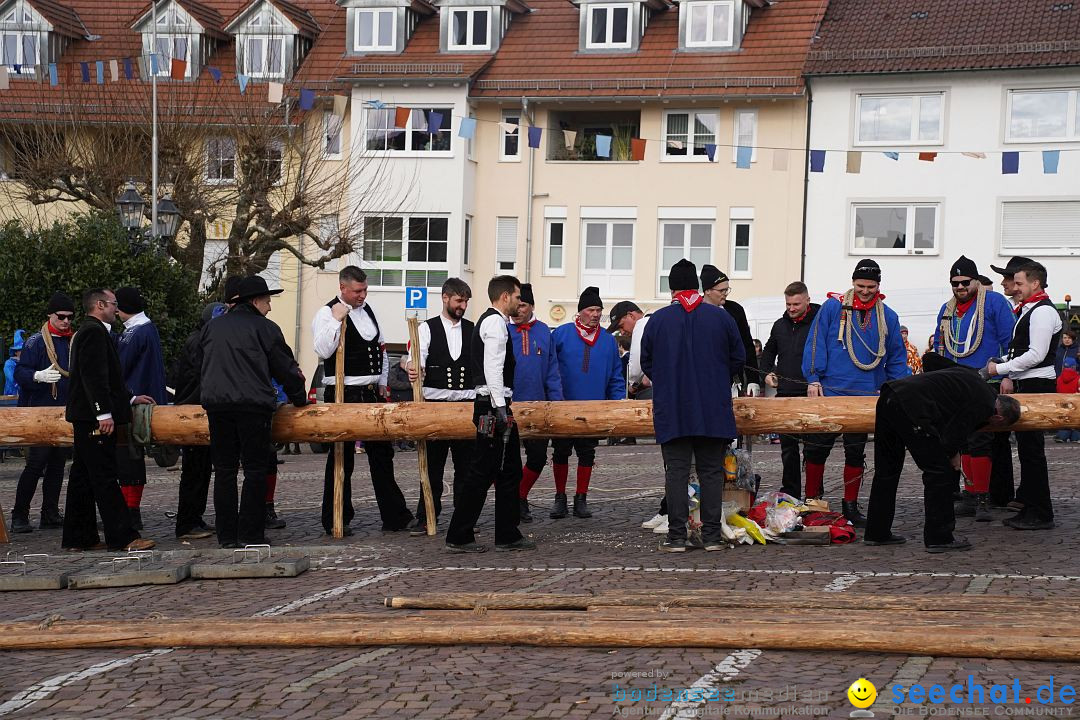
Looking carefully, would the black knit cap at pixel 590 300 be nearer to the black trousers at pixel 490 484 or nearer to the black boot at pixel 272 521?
the black trousers at pixel 490 484

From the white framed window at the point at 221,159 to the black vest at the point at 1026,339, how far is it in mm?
24335

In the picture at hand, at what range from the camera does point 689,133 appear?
40250 millimetres

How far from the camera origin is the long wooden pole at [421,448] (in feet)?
37.8

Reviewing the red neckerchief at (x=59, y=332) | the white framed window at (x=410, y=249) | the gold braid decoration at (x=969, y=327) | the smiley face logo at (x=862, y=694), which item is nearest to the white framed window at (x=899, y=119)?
the white framed window at (x=410, y=249)

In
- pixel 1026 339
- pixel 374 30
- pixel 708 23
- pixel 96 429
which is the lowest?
pixel 96 429

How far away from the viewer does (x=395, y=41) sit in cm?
4222

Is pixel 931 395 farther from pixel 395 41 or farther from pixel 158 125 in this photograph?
pixel 395 41

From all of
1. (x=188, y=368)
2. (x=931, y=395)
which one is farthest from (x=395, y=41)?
(x=931, y=395)

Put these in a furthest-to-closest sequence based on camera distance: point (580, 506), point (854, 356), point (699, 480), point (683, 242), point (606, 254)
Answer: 1. point (606, 254)
2. point (683, 242)
3. point (580, 506)
4. point (854, 356)
5. point (699, 480)

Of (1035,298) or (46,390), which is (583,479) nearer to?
(1035,298)

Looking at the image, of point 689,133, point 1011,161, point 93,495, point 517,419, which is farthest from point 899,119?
point 93,495

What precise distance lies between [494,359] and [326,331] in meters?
1.67

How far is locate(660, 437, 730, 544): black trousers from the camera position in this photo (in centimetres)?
1081

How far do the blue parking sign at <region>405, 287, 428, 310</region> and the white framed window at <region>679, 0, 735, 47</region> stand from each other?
392 inches
